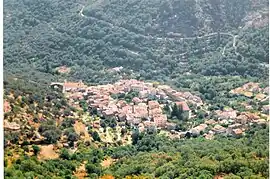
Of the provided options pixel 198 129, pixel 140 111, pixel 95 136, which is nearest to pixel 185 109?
pixel 140 111

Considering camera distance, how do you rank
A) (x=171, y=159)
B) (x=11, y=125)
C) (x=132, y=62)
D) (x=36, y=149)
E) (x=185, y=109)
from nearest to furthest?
(x=171, y=159) < (x=36, y=149) < (x=11, y=125) < (x=185, y=109) < (x=132, y=62)

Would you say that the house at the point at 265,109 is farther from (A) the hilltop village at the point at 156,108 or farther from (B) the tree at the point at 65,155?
(B) the tree at the point at 65,155

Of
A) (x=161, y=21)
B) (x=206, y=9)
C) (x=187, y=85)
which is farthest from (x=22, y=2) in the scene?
(x=187, y=85)

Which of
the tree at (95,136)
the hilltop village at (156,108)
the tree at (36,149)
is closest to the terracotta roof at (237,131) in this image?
the hilltop village at (156,108)

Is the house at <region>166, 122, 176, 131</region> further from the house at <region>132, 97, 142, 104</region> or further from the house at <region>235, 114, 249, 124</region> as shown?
the house at <region>132, 97, 142, 104</region>

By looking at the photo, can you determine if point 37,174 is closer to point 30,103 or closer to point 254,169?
point 254,169

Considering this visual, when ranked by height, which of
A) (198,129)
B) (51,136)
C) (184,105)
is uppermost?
(184,105)

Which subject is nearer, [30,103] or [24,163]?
[24,163]

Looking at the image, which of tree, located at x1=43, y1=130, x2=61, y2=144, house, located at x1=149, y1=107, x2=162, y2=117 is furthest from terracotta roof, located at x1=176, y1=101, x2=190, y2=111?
tree, located at x1=43, y1=130, x2=61, y2=144

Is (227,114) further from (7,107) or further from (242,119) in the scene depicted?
(7,107)
